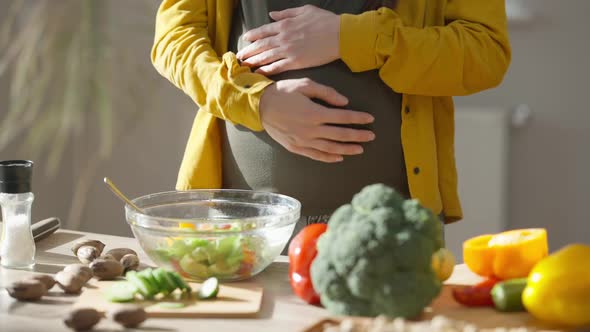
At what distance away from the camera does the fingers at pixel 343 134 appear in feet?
5.37

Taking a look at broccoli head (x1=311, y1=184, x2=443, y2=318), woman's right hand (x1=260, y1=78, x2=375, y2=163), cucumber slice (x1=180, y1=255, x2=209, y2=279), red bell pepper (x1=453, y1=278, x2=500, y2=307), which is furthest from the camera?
woman's right hand (x1=260, y1=78, x2=375, y2=163)

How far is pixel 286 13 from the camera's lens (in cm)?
173

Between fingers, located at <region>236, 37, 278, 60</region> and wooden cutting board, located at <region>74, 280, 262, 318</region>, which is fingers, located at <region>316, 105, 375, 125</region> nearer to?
fingers, located at <region>236, 37, 278, 60</region>

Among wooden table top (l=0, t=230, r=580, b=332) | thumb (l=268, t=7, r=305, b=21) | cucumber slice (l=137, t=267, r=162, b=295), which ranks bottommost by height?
wooden table top (l=0, t=230, r=580, b=332)

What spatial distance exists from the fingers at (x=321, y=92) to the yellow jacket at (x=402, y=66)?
0.21 feet

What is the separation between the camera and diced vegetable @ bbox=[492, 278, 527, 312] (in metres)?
1.18

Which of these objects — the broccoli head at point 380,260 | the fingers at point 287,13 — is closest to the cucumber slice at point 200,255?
the broccoli head at point 380,260

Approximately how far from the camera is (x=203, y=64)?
67.6 inches

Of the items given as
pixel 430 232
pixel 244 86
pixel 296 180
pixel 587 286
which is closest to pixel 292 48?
pixel 244 86

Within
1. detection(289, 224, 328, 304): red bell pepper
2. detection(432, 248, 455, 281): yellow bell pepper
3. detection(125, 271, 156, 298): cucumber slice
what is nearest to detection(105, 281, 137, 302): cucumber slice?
detection(125, 271, 156, 298): cucumber slice

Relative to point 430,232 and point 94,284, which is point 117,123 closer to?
point 94,284

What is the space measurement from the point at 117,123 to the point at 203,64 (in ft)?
5.01

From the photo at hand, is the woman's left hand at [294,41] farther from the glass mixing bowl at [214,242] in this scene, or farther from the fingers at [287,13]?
the glass mixing bowl at [214,242]

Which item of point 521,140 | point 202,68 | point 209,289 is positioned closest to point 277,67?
point 202,68
